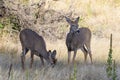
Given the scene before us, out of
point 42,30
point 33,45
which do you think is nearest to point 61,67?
point 33,45

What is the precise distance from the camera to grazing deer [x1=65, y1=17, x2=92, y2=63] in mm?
11133

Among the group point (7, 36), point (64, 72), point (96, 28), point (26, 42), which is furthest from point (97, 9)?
point (64, 72)

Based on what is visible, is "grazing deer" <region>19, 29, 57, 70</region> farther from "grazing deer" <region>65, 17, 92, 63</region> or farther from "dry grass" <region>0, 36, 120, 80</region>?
"grazing deer" <region>65, 17, 92, 63</region>

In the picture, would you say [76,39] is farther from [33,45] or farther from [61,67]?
[61,67]

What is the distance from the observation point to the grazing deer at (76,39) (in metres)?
11.1

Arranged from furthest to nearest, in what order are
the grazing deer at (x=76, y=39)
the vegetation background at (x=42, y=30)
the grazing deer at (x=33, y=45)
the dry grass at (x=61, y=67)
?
the vegetation background at (x=42, y=30) < the grazing deer at (x=76, y=39) < the grazing deer at (x=33, y=45) < the dry grass at (x=61, y=67)

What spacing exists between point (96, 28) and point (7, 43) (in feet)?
17.1

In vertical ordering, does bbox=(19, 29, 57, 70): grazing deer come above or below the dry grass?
above

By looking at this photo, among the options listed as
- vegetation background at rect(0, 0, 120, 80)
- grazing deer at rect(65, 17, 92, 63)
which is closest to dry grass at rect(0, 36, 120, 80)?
vegetation background at rect(0, 0, 120, 80)

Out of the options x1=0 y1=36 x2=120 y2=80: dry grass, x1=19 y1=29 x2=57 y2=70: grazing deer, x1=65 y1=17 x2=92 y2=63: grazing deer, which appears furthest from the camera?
x1=65 y1=17 x2=92 y2=63: grazing deer

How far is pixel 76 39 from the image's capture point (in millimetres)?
11727

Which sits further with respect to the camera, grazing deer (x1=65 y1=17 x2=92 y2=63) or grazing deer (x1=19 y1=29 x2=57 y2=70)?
grazing deer (x1=65 y1=17 x2=92 y2=63)

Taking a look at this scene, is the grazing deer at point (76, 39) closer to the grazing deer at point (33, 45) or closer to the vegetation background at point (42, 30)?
the vegetation background at point (42, 30)

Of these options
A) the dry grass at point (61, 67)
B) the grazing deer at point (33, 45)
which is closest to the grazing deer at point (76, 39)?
the dry grass at point (61, 67)
